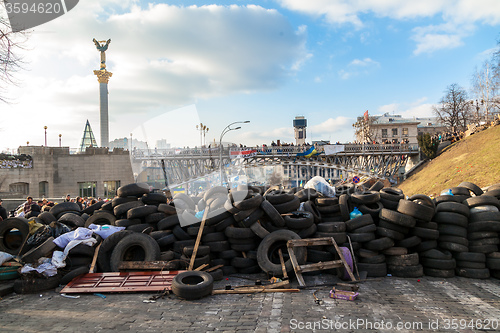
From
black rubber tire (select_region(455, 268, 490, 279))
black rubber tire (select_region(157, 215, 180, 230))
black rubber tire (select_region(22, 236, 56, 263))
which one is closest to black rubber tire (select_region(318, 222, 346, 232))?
black rubber tire (select_region(455, 268, 490, 279))

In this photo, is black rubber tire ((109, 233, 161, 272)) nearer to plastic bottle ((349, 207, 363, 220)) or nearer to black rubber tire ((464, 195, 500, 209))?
plastic bottle ((349, 207, 363, 220))

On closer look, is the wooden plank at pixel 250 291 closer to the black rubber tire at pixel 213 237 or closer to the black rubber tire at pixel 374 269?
the black rubber tire at pixel 213 237

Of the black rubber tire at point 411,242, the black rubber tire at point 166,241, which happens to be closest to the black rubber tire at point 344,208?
the black rubber tire at point 411,242

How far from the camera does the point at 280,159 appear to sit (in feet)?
142

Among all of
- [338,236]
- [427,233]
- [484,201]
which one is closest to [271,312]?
[338,236]

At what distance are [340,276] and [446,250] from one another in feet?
10.2

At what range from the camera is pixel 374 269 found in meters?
7.80

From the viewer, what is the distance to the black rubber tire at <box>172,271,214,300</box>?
6234mm

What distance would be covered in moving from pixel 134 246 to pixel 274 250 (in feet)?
12.4

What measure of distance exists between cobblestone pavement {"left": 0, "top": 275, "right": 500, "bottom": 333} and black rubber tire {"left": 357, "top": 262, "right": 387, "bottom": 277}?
2.39 ft

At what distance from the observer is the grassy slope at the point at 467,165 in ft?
77.3

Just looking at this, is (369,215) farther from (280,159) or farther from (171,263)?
(280,159)

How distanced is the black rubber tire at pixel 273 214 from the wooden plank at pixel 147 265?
110 inches

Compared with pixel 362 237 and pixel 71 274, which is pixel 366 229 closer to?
pixel 362 237
